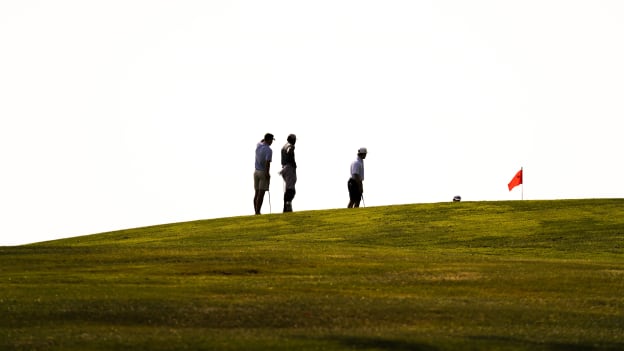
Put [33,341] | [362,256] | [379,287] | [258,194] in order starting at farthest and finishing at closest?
[258,194], [362,256], [379,287], [33,341]

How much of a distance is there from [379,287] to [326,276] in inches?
102

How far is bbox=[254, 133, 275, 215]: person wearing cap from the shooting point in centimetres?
6106

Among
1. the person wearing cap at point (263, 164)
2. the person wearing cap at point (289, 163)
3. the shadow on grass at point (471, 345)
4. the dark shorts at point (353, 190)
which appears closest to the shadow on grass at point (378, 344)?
the shadow on grass at point (471, 345)

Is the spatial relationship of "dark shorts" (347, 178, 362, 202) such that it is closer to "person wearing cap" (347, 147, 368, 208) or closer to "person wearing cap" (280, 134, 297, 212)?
"person wearing cap" (347, 147, 368, 208)

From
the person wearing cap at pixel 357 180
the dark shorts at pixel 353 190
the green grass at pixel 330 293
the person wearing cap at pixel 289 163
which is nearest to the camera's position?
the green grass at pixel 330 293

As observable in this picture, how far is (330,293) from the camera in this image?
32.7 m

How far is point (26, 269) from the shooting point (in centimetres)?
3850

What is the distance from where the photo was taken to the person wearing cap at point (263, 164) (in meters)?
61.1

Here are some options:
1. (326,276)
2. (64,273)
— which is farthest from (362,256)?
(64,273)

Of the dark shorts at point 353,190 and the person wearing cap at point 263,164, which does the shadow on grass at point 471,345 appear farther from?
the dark shorts at point 353,190

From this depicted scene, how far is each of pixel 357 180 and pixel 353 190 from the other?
3.65ft

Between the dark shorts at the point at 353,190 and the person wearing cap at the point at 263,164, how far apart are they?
4829 mm

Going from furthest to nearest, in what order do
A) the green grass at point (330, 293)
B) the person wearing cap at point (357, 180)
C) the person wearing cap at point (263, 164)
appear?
the person wearing cap at point (357, 180)
the person wearing cap at point (263, 164)
the green grass at point (330, 293)

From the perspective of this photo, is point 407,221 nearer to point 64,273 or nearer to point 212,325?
A: point 64,273
